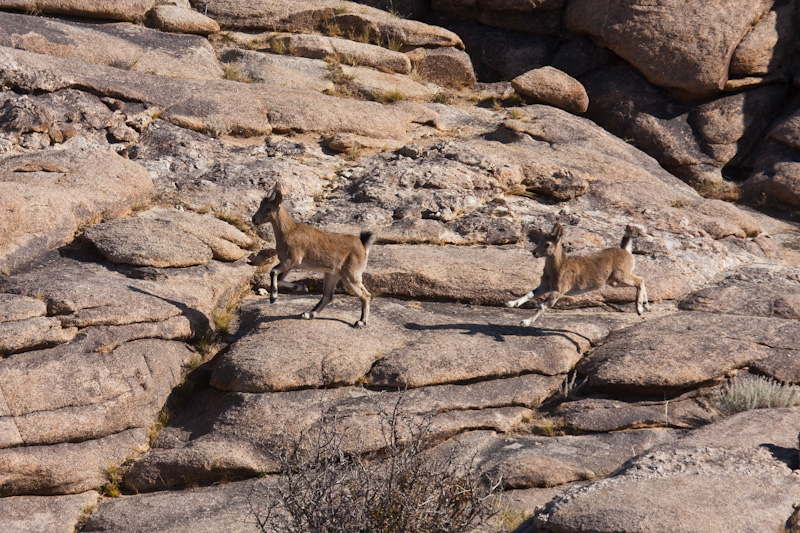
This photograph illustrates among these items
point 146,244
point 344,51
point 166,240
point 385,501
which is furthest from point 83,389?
point 344,51

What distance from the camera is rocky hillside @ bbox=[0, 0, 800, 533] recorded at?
10.4 m

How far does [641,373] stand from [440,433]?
3.08 meters

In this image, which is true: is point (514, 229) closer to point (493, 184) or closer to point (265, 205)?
point (493, 184)

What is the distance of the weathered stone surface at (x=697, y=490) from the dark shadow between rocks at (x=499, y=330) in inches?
166

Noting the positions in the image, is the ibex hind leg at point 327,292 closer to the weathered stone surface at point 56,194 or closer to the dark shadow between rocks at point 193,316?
the dark shadow between rocks at point 193,316

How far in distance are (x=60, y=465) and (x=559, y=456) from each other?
6160 mm

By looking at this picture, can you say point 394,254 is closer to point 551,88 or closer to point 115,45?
point 115,45

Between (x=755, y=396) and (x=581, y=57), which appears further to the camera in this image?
(x=581, y=57)

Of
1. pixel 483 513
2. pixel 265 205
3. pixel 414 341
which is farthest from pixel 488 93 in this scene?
pixel 483 513

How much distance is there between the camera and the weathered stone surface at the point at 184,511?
31.9ft

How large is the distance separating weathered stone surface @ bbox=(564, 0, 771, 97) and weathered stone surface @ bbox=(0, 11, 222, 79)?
37.8 ft

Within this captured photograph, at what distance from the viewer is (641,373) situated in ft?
39.1

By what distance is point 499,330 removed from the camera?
1328 centimetres

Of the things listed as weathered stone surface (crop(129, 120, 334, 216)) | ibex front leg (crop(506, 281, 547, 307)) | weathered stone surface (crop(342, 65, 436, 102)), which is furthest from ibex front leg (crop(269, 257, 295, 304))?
weathered stone surface (crop(342, 65, 436, 102))
